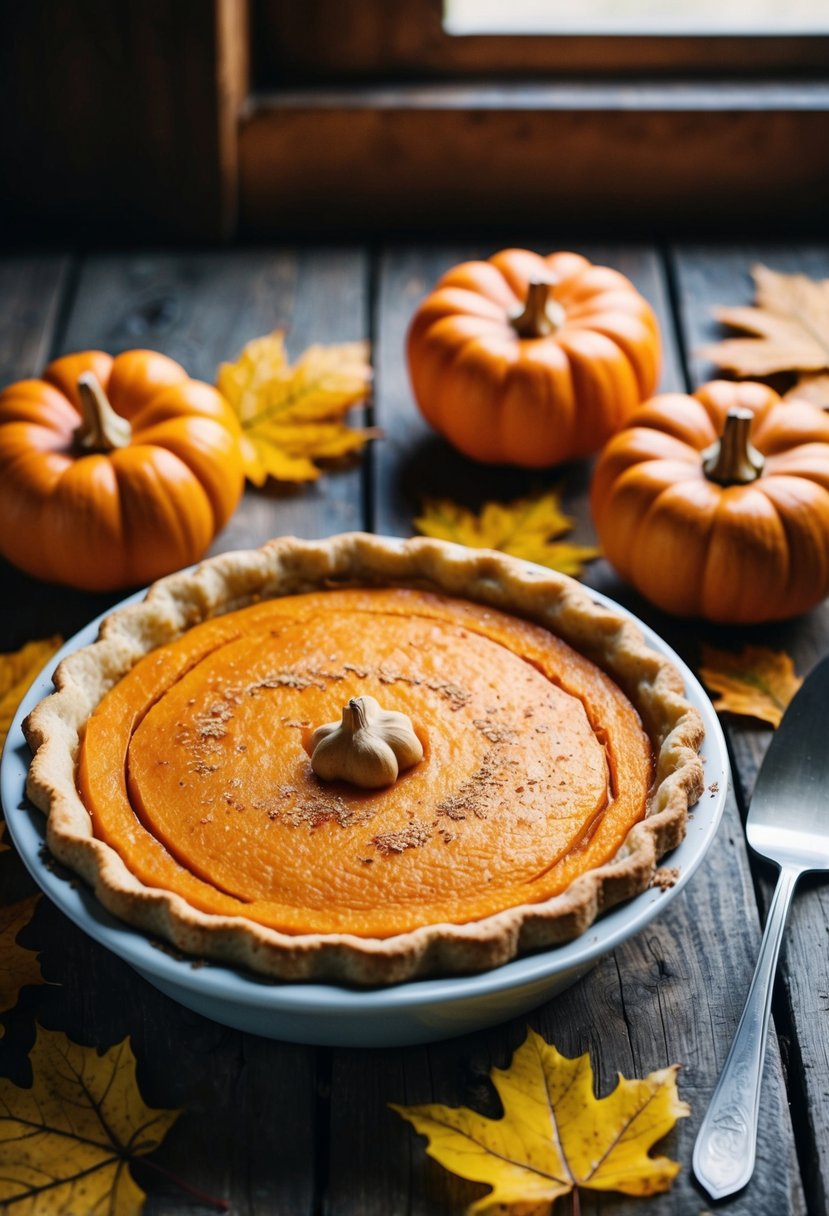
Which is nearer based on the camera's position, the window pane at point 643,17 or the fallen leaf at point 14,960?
the fallen leaf at point 14,960

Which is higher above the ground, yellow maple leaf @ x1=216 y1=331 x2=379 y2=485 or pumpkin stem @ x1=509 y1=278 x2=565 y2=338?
pumpkin stem @ x1=509 y1=278 x2=565 y2=338

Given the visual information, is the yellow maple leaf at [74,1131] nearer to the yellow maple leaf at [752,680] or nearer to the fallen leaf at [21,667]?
the fallen leaf at [21,667]

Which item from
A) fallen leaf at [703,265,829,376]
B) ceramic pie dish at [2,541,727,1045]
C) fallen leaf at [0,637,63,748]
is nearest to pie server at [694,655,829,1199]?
ceramic pie dish at [2,541,727,1045]

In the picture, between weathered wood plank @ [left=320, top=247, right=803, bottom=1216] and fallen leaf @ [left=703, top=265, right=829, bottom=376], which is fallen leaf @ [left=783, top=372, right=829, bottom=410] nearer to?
fallen leaf @ [left=703, top=265, right=829, bottom=376]

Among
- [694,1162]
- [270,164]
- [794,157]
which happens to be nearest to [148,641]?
[694,1162]

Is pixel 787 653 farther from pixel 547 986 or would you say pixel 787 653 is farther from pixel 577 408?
pixel 547 986

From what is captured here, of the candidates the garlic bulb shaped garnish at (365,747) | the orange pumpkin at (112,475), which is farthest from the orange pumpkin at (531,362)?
the garlic bulb shaped garnish at (365,747)
